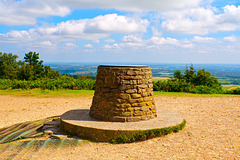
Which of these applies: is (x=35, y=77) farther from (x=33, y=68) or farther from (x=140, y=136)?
(x=140, y=136)

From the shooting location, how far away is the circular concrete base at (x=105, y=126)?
554cm

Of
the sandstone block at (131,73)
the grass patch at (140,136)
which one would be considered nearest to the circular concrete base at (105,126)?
the grass patch at (140,136)

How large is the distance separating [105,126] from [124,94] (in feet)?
3.62

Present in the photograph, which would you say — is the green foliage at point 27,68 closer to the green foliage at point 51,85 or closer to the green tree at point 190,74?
the green foliage at point 51,85

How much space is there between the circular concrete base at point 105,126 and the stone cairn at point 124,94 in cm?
25

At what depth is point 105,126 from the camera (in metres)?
5.77

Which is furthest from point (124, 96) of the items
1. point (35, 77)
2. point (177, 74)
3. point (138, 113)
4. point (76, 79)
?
point (177, 74)

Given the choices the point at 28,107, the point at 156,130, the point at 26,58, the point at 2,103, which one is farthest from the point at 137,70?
the point at 26,58

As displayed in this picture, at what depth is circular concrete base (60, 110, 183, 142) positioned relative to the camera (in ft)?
18.2

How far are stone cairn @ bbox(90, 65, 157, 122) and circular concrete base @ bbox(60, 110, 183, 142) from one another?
25cm

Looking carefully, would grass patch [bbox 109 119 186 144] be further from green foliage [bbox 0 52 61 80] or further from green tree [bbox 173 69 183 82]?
green tree [bbox 173 69 183 82]

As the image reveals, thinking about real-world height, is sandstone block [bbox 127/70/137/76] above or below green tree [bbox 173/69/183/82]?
above

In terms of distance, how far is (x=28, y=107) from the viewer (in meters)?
10.9

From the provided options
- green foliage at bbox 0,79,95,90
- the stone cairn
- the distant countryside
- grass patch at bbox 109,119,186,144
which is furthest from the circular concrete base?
green foliage at bbox 0,79,95,90
